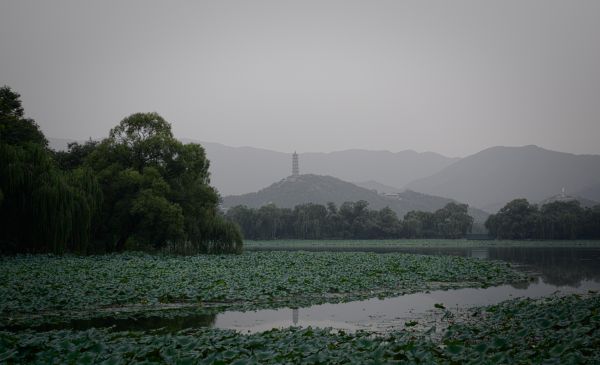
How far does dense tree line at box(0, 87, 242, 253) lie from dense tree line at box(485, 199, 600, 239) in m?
66.8

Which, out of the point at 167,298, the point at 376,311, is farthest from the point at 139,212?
the point at 376,311

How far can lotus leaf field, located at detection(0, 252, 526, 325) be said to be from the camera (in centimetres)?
1534

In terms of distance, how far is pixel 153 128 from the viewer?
39.0 metres

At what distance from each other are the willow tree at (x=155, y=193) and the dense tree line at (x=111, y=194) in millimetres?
72

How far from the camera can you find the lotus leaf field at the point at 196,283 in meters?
15.3

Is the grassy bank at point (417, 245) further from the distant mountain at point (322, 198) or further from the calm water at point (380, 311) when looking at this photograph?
the distant mountain at point (322, 198)

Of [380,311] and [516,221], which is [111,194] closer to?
[380,311]

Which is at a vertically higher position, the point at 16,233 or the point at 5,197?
the point at 5,197

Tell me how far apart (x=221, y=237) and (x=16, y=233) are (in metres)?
14.5

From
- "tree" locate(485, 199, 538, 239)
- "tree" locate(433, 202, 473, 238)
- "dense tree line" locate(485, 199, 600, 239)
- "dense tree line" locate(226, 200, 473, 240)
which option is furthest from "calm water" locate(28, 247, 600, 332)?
"tree" locate(433, 202, 473, 238)

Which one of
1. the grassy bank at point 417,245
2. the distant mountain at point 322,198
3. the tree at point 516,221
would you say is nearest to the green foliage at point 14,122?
the grassy bank at point 417,245

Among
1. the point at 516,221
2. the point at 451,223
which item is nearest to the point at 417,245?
the point at 516,221

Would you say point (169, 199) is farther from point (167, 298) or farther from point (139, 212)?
point (167, 298)

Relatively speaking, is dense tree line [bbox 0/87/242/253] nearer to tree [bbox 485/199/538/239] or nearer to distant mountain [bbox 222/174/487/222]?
tree [bbox 485/199/538/239]
